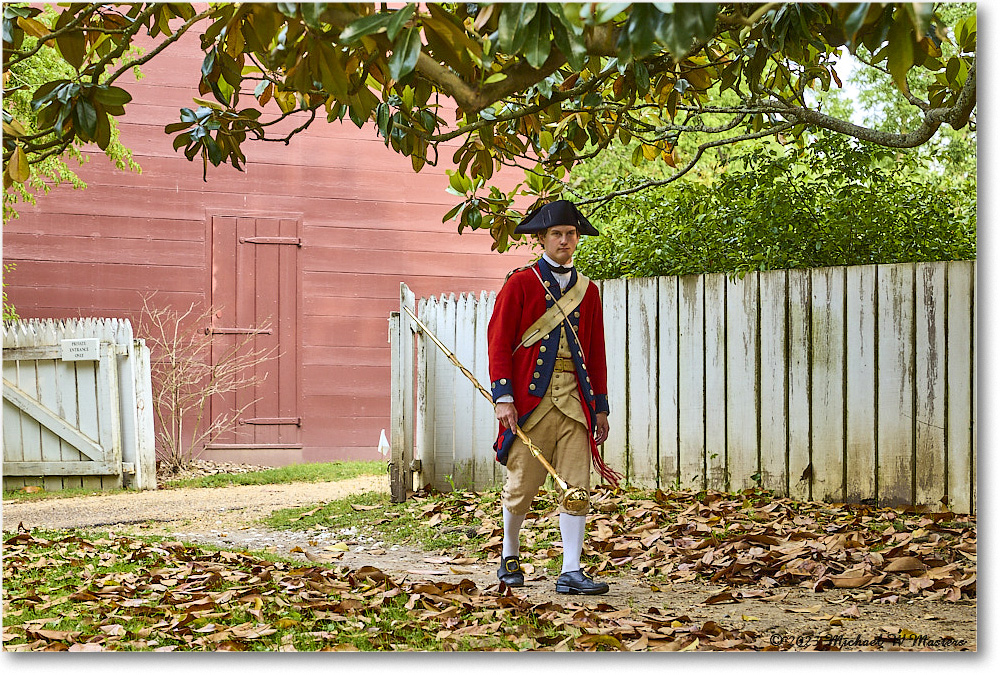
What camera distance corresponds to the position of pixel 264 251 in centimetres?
758

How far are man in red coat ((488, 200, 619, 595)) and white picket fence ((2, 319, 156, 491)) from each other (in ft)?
13.6

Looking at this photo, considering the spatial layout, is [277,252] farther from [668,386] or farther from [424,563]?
[424,563]

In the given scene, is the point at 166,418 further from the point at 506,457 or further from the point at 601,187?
the point at 506,457

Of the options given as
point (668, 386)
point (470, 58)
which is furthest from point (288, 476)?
point (470, 58)

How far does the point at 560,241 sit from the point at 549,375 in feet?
1.46

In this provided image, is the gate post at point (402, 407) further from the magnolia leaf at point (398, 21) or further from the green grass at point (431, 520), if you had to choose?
the magnolia leaf at point (398, 21)

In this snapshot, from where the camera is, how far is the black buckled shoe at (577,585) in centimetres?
313

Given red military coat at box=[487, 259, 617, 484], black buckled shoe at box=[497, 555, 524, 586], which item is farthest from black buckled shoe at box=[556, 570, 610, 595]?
red military coat at box=[487, 259, 617, 484]

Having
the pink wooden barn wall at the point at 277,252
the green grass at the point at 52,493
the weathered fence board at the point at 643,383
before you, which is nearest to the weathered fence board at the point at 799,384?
the weathered fence board at the point at 643,383

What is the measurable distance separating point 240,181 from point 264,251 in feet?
1.92

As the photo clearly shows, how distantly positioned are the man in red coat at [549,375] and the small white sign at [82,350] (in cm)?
430

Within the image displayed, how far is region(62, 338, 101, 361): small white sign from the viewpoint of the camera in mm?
6465

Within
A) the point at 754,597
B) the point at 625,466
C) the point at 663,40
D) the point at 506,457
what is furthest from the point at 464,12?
the point at 625,466

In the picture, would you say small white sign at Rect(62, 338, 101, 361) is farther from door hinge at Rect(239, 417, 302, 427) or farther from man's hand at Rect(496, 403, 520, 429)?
man's hand at Rect(496, 403, 520, 429)
